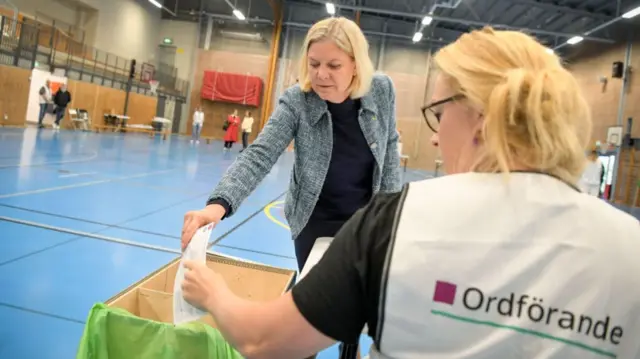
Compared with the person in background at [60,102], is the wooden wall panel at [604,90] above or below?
above

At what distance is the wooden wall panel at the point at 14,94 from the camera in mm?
15105

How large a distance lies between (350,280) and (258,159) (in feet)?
3.44

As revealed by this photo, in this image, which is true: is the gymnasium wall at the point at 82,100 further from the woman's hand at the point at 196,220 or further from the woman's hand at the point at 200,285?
the woman's hand at the point at 200,285

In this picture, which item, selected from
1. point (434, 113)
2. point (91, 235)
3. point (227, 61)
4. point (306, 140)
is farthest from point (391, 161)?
point (227, 61)

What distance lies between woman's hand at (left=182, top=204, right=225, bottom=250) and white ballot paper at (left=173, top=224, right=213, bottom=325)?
47mm

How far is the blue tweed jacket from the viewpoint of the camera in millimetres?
1790

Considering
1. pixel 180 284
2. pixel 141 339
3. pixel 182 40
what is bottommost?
pixel 141 339

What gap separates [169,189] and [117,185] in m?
0.76

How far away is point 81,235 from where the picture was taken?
409 centimetres

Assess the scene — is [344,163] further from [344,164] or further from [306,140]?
[306,140]

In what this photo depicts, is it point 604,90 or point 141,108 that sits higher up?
point 604,90

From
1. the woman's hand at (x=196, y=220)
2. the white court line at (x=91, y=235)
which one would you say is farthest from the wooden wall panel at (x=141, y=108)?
the woman's hand at (x=196, y=220)

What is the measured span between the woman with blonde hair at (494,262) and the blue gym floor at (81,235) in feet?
6.37

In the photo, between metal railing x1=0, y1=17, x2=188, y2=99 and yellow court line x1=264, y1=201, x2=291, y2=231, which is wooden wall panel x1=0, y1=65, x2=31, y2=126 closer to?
metal railing x1=0, y1=17, x2=188, y2=99
